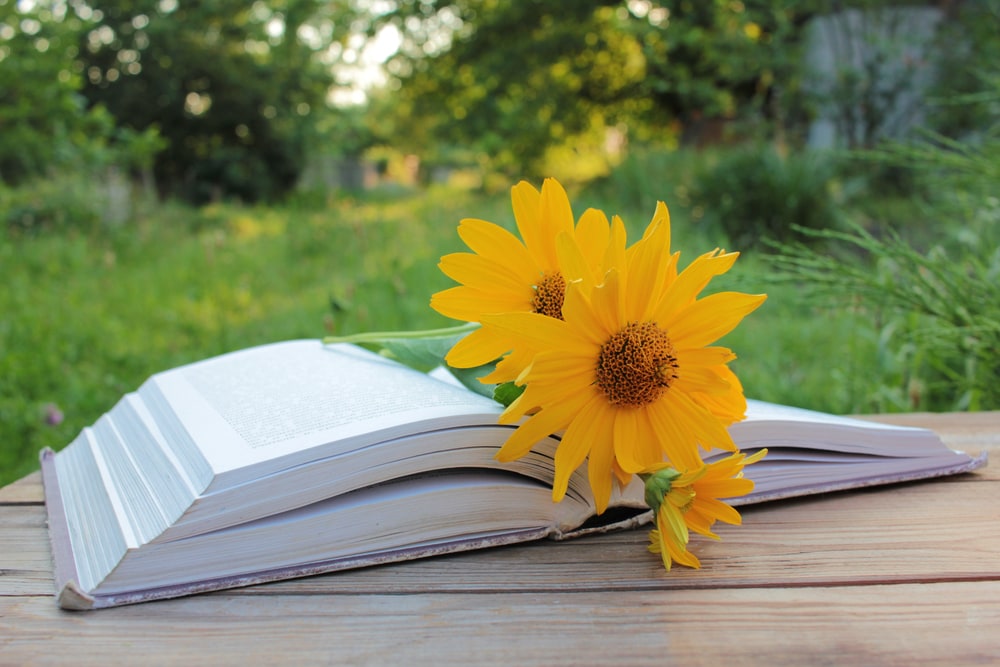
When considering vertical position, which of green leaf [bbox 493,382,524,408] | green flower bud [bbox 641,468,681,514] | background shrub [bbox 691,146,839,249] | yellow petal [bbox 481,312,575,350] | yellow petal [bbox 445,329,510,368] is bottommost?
green flower bud [bbox 641,468,681,514]

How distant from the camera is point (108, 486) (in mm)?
844

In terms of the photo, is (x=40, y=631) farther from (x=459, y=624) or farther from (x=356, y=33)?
(x=356, y=33)

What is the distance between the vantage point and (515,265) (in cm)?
85

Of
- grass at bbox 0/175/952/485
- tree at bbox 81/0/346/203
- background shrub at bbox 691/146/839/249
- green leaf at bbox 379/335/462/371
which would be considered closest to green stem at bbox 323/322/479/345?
green leaf at bbox 379/335/462/371

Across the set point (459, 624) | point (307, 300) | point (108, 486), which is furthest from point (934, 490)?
point (307, 300)

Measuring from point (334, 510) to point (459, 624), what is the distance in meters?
0.17

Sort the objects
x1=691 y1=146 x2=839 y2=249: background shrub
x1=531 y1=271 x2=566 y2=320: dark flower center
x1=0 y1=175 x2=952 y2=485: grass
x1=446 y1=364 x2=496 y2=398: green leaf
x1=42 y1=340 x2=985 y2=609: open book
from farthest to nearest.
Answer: x1=691 y1=146 x2=839 y2=249: background shrub → x1=0 y1=175 x2=952 y2=485: grass → x1=446 y1=364 x2=496 y2=398: green leaf → x1=531 y1=271 x2=566 y2=320: dark flower center → x1=42 y1=340 x2=985 y2=609: open book

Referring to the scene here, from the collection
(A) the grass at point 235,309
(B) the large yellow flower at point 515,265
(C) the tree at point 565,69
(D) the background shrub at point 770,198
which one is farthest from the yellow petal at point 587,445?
(C) the tree at point 565,69

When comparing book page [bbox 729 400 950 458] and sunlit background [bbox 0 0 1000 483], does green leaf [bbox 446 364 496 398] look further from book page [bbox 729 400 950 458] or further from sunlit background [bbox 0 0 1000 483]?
sunlit background [bbox 0 0 1000 483]

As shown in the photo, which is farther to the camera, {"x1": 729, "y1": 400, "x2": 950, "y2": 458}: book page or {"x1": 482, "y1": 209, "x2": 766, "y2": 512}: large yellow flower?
{"x1": 729, "y1": 400, "x2": 950, "y2": 458}: book page

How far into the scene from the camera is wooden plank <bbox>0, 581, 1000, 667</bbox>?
0.62 m

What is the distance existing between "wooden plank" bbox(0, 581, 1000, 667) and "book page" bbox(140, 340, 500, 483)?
14cm

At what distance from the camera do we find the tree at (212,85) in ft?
40.1

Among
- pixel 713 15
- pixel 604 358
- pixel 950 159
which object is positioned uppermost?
pixel 713 15
